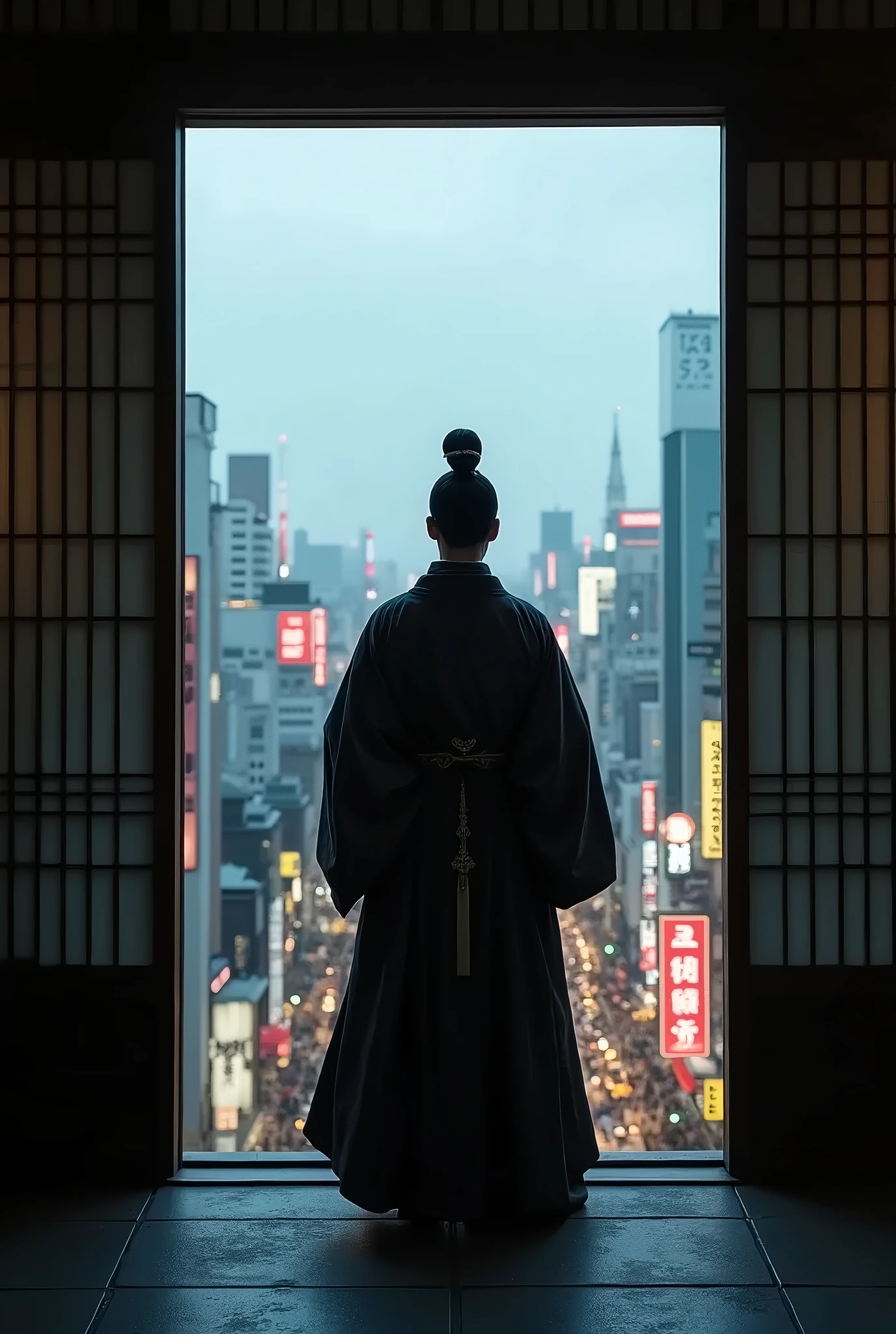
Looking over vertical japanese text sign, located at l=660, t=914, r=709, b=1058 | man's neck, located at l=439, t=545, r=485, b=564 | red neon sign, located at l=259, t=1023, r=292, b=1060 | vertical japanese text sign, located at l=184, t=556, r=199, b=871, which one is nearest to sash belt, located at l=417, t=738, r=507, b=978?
man's neck, located at l=439, t=545, r=485, b=564

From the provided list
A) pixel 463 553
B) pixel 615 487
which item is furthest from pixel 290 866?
pixel 463 553

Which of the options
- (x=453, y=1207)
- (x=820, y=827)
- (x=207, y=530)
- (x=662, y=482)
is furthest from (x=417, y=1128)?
(x=662, y=482)

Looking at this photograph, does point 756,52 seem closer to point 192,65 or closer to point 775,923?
point 192,65

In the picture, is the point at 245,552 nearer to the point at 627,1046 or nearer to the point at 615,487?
the point at 615,487

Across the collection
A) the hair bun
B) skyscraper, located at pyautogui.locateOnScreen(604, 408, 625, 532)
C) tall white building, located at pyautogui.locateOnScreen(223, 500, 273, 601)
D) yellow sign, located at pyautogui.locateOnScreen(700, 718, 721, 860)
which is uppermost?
skyscraper, located at pyautogui.locateOnScreen(604, 408, 625, 532)

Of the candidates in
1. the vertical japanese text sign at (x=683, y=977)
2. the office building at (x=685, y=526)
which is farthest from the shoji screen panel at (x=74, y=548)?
the office building at (x=685, y=526)

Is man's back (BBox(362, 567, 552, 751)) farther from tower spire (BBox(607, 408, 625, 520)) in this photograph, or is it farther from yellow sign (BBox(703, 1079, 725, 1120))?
tower spire (BBox(607, 408, 625, 520))
